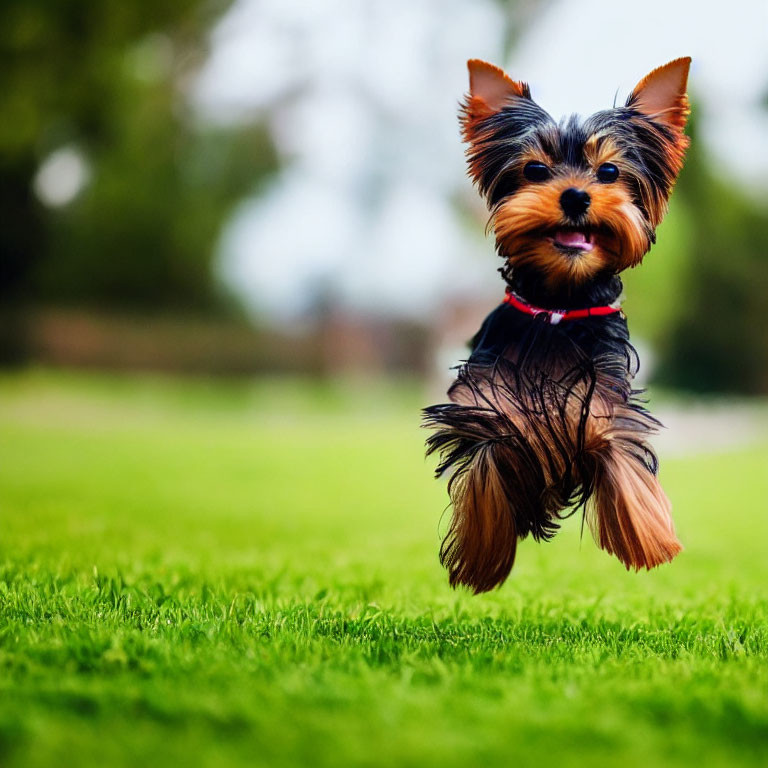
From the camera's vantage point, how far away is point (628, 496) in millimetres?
3811

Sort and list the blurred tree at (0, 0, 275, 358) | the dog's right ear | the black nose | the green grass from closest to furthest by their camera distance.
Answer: the green grass → the black nose → the dog's right ear → the blurred tree at (0, 0, 275, 358)

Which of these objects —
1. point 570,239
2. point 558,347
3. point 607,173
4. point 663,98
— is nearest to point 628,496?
point 558,347

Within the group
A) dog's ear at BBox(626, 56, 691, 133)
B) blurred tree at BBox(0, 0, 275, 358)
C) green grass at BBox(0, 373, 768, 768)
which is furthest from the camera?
blurred tree at BBox(0, 0, 275, 358)

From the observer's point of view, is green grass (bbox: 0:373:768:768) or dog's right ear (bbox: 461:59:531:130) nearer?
green grass (bbox: 0:373:768:768)

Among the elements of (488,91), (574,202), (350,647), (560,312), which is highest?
(488,91)

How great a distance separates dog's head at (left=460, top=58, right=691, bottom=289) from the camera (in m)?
3.82

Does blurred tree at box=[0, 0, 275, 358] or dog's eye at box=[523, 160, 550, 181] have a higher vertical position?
blurred tree at box=[0, 0, 275, 358]

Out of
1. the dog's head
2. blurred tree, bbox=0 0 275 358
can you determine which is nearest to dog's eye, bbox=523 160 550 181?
the dog's head

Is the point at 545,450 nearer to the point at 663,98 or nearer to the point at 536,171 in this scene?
the point at 536,171

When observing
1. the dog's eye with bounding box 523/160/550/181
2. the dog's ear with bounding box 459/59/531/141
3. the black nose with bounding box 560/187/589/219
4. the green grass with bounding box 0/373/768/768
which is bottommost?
the green grass with bounding box 0/373/768/768

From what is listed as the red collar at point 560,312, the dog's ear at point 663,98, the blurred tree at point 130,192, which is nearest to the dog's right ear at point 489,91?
the dog's ear at point 663,98

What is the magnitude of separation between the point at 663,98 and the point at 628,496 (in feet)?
4.92

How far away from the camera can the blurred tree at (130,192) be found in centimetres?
2809

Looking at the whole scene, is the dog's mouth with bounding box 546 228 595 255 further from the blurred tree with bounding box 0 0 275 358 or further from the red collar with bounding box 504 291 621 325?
the blurred tree with bounding box 0 0 275 358
